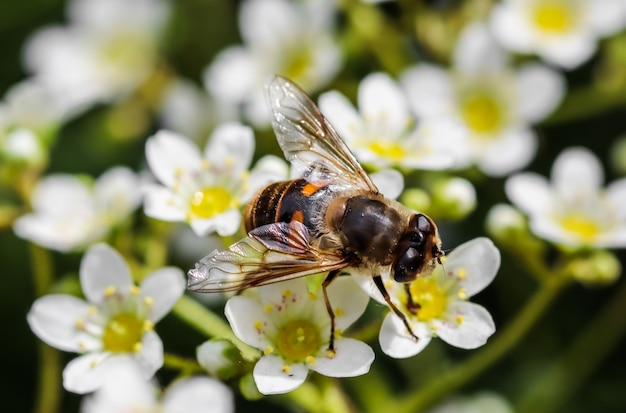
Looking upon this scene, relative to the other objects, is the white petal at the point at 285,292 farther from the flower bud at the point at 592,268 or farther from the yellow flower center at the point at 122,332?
the flower bud at the point at 592,268

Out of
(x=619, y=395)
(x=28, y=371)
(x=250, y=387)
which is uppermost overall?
(x=250, y=387)

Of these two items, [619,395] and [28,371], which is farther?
[28,371]

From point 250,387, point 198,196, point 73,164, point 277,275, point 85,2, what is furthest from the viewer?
point 85,2

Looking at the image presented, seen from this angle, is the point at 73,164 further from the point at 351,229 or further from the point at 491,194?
the point at 351,229

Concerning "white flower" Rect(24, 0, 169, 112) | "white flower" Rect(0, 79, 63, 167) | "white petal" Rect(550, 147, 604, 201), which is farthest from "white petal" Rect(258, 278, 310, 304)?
"white flower" Rect(24, 0, 169, 112)

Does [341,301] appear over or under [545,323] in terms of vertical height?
over

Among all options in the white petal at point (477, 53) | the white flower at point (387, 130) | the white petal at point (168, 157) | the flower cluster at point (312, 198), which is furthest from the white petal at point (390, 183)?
the white petal at point (477, 53)

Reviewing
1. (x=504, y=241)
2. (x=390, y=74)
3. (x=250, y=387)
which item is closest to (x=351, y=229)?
(x=250, y=387)
